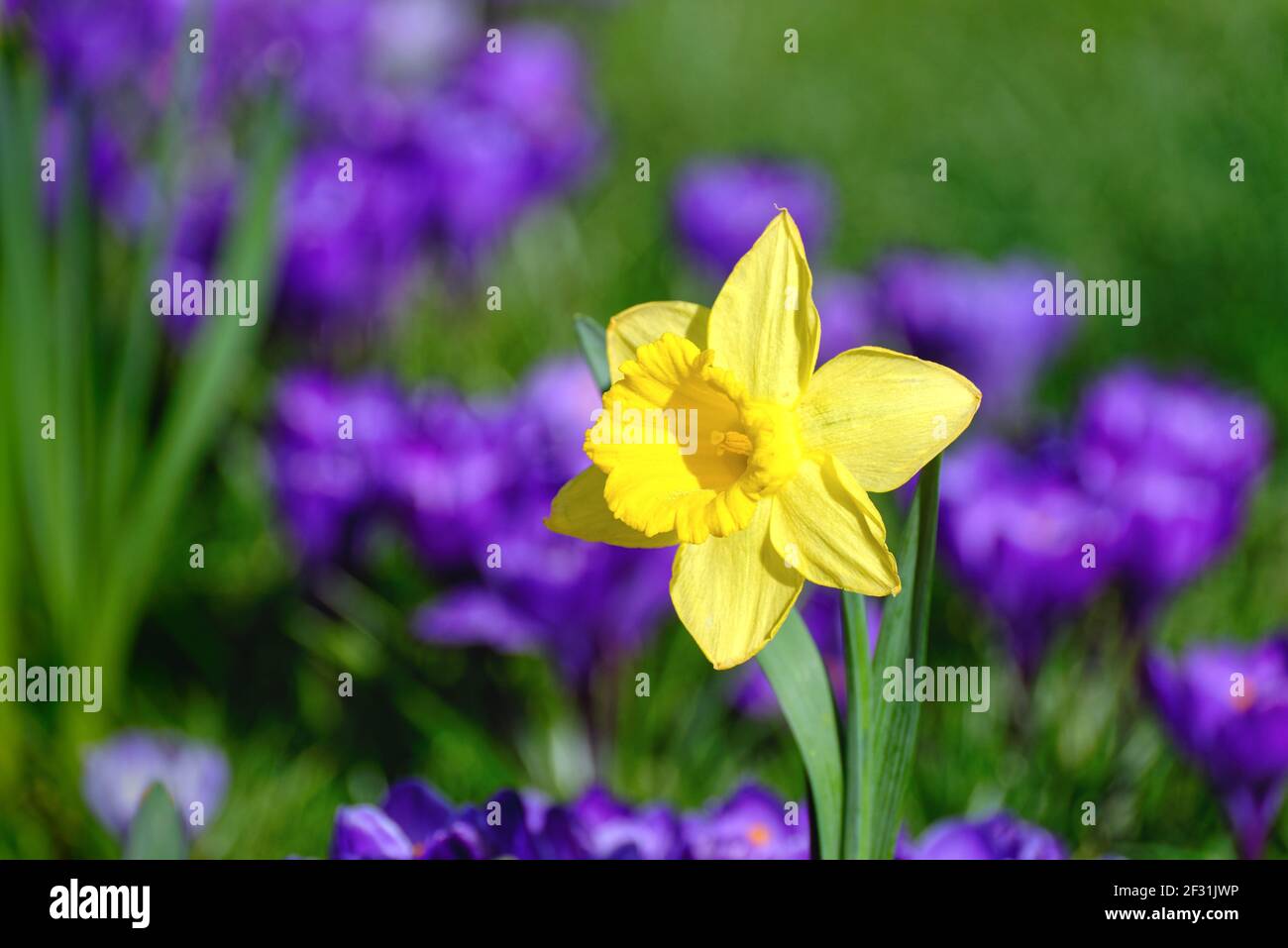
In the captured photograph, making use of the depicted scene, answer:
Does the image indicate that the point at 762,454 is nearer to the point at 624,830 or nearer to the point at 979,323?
the point at 624,830

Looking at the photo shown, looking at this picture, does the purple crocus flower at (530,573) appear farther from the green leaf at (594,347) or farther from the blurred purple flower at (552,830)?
the green leaf at (594,347)

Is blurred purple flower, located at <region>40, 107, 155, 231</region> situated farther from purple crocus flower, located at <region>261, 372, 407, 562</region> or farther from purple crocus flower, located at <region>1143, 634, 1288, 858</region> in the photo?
purple crocus flower, located at <region>1143, 634, 1288, 858</region>

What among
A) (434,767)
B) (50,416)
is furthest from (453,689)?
(50,416)

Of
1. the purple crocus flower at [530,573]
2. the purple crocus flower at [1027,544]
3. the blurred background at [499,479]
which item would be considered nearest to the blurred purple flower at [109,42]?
the blurred background at [499,479]

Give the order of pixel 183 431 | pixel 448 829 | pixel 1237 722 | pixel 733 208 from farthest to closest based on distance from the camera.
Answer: pixel 733 208
pixel 183 431
pixel 1237 722
pixel 448 829

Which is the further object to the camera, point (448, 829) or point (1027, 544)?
point (1027, 544)

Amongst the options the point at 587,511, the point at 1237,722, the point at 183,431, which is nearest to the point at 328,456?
the point at 183,431

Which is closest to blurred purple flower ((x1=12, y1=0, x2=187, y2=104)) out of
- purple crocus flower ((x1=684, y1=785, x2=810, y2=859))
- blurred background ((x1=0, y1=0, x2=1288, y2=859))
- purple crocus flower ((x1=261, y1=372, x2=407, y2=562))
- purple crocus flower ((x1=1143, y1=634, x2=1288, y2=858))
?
blurred background ((x1=0, y1=0, x2=1288, y2=859))
